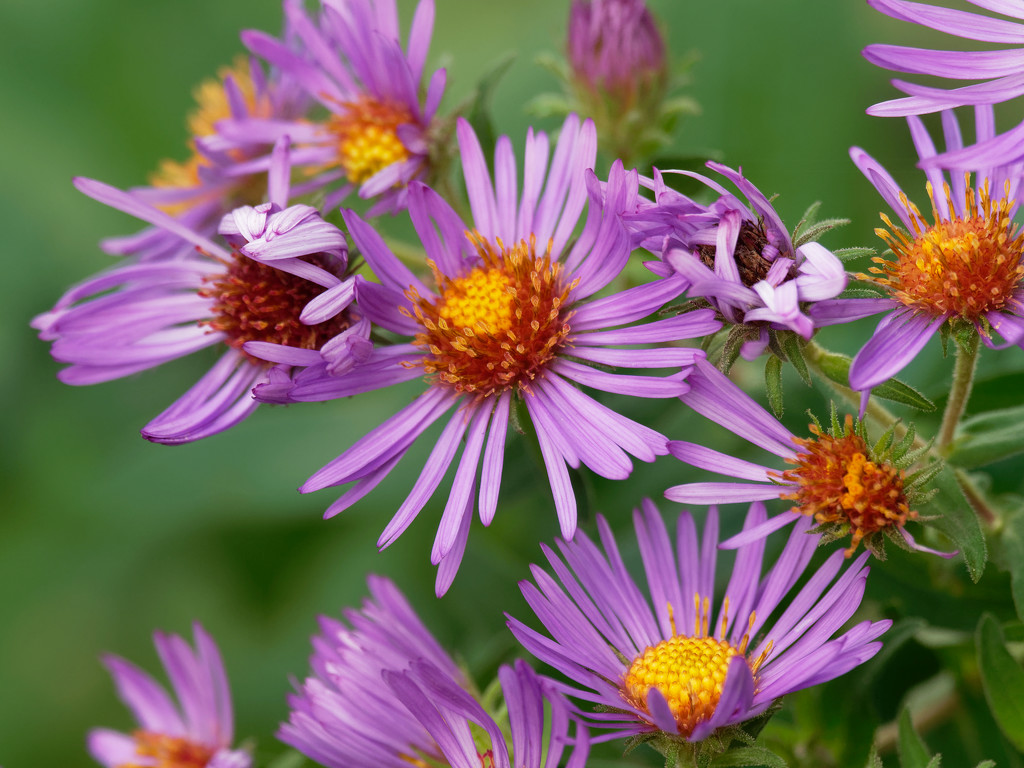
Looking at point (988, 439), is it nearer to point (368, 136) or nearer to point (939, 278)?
point (939, 278)

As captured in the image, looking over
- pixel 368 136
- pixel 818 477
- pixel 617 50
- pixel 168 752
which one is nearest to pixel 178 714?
pixel 168 752

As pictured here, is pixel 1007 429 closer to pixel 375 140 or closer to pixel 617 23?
pixel 617 23

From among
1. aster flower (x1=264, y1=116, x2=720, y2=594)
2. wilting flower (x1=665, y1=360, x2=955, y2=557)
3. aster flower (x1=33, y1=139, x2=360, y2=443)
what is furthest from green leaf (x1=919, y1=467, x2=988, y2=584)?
aster flower (x1=33, y1=139, x2=360, y2=443)

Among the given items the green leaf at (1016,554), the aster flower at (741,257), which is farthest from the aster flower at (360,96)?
the green leaf at (1016,554)

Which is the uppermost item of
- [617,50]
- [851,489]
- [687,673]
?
[617,50]

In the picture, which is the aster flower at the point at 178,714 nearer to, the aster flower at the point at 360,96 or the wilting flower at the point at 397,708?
the wilting flower at the point at 397,708

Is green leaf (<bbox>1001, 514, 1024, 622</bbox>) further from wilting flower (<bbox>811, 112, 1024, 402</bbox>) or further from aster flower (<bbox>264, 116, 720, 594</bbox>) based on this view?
aster flower (<bbox>264, 116, 720, 594</bbox>)
